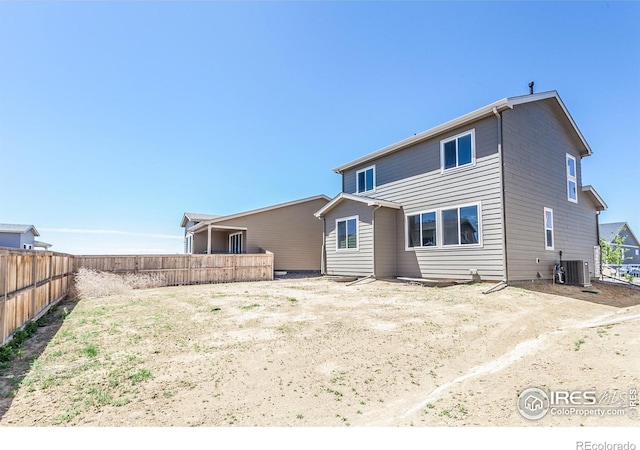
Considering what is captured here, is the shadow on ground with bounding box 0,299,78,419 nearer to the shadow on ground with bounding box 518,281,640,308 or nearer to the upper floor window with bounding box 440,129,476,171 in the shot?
the shadow on ground with bounding box 518,281,640,308

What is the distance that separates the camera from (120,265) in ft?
42.8

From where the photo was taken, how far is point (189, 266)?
47.5ft

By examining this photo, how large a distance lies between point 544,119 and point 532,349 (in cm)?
1105

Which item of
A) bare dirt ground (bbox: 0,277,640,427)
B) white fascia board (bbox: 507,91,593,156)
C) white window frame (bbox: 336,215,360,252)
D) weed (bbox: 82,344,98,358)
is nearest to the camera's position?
bare dirt ground (bbox: 0,277,640,427)

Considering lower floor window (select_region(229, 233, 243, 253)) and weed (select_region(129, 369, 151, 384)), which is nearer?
weed (select_region(129, 369, 151, 384))

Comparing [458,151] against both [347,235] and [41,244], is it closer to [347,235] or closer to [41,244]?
[347,235]

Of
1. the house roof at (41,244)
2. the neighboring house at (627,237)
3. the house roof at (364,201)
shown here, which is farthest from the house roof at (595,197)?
the house roof at (41,244)

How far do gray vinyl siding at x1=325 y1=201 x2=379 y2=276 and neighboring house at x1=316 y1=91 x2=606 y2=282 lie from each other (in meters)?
0.04

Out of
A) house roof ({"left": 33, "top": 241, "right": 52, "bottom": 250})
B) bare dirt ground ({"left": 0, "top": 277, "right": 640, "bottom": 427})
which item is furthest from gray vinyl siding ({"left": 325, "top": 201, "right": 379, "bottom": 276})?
house roof ({"left": 33, "top": 241, "right": 52, "bottom": 250})

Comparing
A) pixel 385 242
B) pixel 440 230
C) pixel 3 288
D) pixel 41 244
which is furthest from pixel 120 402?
pixel 41 244

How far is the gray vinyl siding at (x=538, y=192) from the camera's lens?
10.1 metres

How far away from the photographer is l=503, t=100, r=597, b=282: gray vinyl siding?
10141 mm

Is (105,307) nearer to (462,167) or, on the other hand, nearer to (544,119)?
(462,167)
